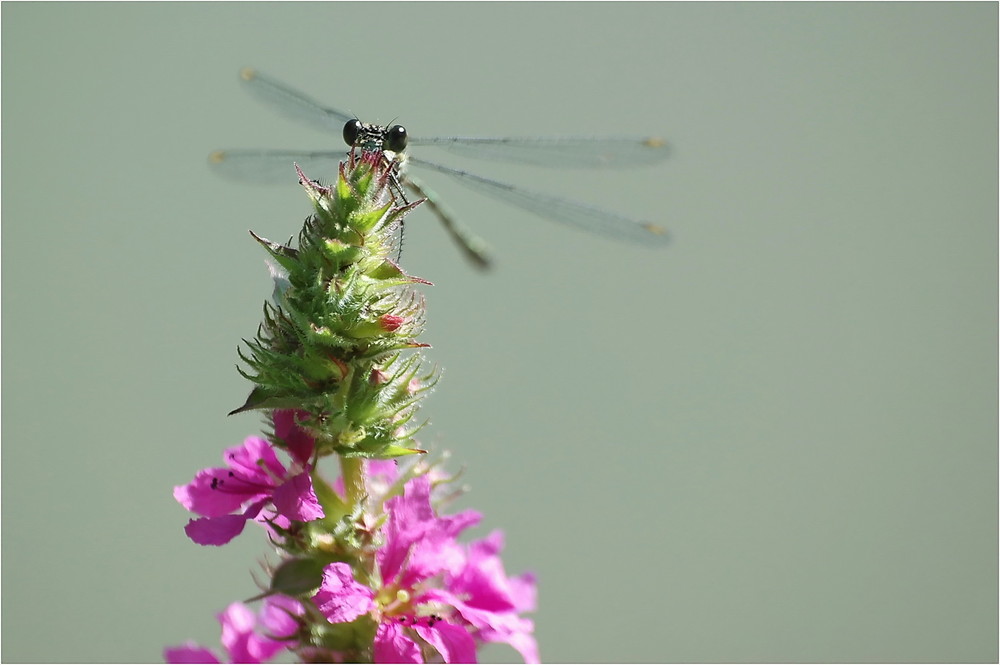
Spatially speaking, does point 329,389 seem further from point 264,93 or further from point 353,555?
point 264,93

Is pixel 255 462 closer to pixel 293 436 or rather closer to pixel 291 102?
pixel 293 436

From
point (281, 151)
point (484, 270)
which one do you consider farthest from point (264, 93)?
point (484, 270)

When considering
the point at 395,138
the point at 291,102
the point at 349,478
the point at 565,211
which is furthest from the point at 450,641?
the point at 291,102

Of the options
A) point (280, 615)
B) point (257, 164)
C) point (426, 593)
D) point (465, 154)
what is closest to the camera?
point (426, 593)

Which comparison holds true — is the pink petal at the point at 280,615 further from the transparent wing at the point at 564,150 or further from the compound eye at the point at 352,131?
the transparent wing at the point at 564,150

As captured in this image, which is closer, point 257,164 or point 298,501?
point 298,501

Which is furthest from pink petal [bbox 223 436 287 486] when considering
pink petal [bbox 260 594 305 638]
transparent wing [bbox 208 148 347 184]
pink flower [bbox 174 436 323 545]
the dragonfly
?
transparent wing [bbox 208 148 347 184]

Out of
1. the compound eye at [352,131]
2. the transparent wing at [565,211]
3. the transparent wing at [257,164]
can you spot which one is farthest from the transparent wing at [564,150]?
the compound eye at [352,131]
